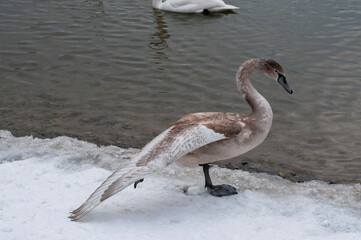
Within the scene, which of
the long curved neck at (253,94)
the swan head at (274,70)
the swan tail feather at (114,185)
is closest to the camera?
the swan tail feather at (114,185)

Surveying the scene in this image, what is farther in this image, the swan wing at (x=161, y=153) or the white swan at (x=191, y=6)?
the white swan at (x=191, y=6)

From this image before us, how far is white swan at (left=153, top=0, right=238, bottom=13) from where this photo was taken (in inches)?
517

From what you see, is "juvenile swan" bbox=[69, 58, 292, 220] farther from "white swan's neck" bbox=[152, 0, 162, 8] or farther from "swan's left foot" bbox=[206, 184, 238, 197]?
"white swan's neck" bbox=[152, 0, 162, 8]

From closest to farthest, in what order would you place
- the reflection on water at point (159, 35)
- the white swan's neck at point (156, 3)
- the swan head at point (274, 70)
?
the swan head at point (274, 70), the reflection on water at point (159, 35), the white swan's neck at point (156, 3)

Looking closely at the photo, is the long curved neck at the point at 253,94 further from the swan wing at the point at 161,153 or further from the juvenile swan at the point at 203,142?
the swan wing at the point at 161,153

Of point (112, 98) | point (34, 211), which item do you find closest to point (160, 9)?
point (112, 98)

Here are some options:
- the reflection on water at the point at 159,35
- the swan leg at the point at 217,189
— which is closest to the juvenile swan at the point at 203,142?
the swan leg at the point at 217,189

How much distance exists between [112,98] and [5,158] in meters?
2.66

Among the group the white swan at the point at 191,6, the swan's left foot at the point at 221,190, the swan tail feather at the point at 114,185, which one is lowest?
the swan's left foot at the point at 221,190

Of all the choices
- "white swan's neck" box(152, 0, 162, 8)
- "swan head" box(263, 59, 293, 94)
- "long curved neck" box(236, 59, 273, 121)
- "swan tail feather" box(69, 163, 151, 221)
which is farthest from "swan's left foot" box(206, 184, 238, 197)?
"white swan's neck" box(152, 0, 162, 8)

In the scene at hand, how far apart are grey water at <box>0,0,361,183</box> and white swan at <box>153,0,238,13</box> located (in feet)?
0.69

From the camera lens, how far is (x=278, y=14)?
39.6ft

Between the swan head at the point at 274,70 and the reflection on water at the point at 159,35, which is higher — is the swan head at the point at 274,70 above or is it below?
above

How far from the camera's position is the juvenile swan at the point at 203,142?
166 inches
